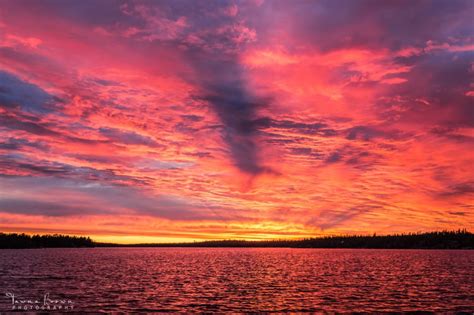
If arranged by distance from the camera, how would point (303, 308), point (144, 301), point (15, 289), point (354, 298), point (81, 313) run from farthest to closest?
point (15, 289)
point (354, 298)
point (144, 301)
point (303, 308)
point (81, 313)

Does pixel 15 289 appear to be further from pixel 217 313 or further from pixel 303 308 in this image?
pixel 303 308

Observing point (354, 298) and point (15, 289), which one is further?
point (15, 289)

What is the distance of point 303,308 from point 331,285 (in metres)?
28.9

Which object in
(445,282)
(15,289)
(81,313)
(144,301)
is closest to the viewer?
(81,313)

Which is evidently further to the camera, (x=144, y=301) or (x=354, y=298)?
(x=354, y=298)

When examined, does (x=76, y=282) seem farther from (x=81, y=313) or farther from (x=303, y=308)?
(x=303, y=308)

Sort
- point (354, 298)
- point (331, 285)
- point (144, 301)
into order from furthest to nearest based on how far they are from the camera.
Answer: point (331, 285), point (354, 298), point (144, 301)

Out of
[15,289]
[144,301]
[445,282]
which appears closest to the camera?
[144,301]

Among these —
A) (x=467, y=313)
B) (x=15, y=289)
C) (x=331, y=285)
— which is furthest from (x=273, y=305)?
(x=15, y=289)

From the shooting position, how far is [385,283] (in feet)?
266

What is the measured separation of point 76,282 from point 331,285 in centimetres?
5000

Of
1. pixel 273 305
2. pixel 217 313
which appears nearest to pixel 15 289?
pixel 217 313

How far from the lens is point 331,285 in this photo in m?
77.9

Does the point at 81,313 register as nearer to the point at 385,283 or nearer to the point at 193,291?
the point at 193,291
